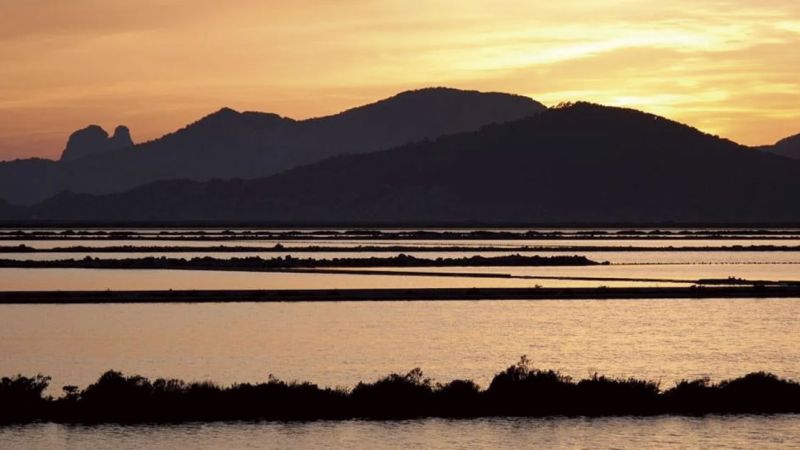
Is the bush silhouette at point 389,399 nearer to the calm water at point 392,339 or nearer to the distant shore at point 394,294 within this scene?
the calm water at point 392,339

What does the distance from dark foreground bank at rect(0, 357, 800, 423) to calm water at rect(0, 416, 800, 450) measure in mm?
483

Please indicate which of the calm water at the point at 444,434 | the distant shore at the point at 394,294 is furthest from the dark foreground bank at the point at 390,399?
the distant shore at the point at 394,294

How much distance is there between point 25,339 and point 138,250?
189 feet

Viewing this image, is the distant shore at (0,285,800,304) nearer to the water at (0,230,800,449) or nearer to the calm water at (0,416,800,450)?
the water at (0,230,800,449)

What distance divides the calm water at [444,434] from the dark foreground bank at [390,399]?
0.48 m

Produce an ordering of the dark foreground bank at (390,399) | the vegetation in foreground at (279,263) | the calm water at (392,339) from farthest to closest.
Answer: the vegetation in foreground at (279,263) → the calm water at (392,339) → the dark foreground bank at (390,399)

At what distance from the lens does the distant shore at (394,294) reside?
48250 millimetres

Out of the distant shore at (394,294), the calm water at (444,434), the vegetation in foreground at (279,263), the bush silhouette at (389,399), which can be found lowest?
the calm water at (444,434)

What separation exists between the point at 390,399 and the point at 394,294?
2467cm

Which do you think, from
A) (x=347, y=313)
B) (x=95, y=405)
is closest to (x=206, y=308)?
(x=347, y=313)

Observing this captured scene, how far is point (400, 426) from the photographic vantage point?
81.4 ft

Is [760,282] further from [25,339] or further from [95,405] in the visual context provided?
[95,405]

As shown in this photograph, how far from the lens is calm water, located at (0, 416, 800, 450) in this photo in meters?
23.2

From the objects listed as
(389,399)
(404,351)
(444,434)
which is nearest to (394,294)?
(404,351)
